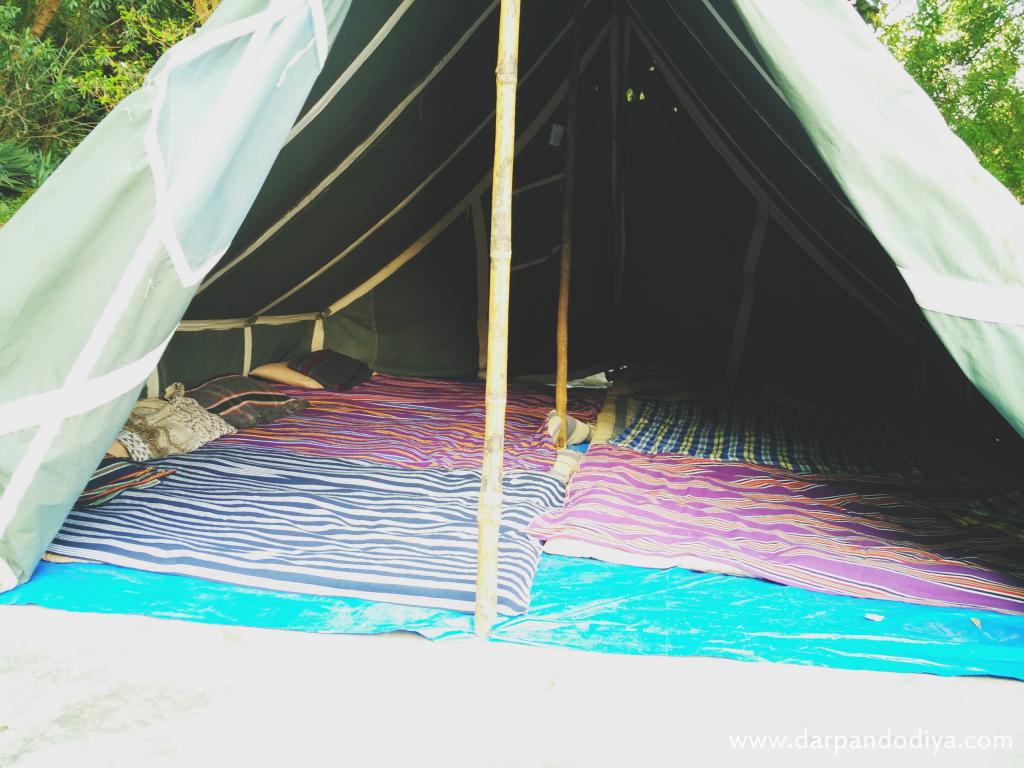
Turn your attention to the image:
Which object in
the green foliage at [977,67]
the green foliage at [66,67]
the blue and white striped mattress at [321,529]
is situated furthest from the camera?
the green foliage at [977,67]

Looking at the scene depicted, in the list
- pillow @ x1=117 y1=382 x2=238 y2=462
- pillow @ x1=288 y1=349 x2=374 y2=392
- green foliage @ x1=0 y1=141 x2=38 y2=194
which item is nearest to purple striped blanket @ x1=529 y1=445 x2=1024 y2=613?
pillow @ x1=117 y1=382 x2=238 y2=462

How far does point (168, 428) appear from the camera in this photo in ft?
11.0

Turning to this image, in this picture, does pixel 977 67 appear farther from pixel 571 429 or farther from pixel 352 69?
pixel 352 69

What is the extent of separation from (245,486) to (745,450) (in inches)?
86.7

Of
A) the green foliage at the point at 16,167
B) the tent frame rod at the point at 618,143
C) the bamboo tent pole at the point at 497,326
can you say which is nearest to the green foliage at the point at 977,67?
the tent frame rod at the point at 618,143

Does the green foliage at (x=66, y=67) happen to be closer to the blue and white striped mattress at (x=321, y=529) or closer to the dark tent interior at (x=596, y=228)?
the dark tent interior at (x=596, y=228)

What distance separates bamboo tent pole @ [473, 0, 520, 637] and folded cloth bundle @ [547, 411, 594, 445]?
1.72m

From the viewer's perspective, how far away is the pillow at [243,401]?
384 centimetres

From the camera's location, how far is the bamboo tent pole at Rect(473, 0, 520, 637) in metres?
1.87

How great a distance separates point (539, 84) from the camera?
4242 mm

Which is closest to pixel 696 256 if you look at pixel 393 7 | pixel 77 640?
pixel 393 7

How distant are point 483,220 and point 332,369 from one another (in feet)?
4.77

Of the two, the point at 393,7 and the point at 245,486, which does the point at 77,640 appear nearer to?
the point at 245,486

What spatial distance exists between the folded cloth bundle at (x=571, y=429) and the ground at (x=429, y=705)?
184 cm
